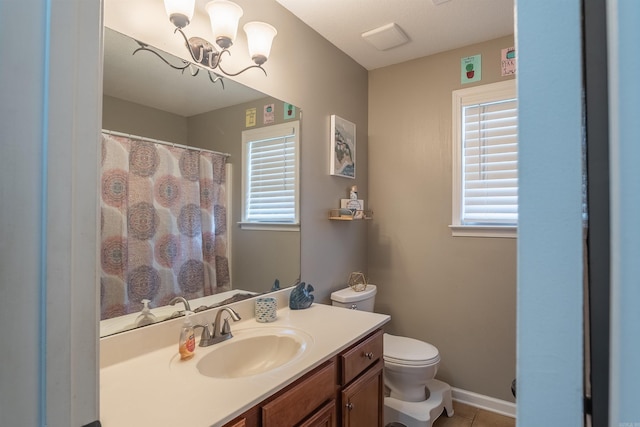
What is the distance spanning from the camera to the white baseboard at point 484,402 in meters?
2.14

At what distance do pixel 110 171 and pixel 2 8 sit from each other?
2.75 feet

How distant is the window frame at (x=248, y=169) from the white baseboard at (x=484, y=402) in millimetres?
1654

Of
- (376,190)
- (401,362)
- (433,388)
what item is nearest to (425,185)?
(376,190)

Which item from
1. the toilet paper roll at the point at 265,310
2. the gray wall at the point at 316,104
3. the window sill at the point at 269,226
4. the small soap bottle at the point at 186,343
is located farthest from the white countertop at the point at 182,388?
the gray wall at the point at 316,104

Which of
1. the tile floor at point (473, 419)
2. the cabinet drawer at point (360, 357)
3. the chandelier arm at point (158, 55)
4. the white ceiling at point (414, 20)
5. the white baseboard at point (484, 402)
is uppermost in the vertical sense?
the white ceiling at point (414, 20)

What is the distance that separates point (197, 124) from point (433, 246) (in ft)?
5.91

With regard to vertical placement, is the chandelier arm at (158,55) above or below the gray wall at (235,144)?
above

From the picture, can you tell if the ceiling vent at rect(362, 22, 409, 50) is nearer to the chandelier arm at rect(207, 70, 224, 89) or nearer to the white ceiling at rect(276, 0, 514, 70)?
the white ceiling at rect(276, 0, 514, 70)

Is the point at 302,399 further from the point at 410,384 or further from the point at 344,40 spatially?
the point at 344,40

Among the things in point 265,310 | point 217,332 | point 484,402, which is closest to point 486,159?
point 484,402

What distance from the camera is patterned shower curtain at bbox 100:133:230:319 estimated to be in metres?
1.18

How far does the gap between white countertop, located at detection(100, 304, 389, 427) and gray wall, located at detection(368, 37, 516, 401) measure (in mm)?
1222

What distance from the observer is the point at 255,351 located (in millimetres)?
1422

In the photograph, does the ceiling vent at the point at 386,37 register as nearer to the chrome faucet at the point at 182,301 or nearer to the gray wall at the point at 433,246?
the gray wall at the point at 433,246
